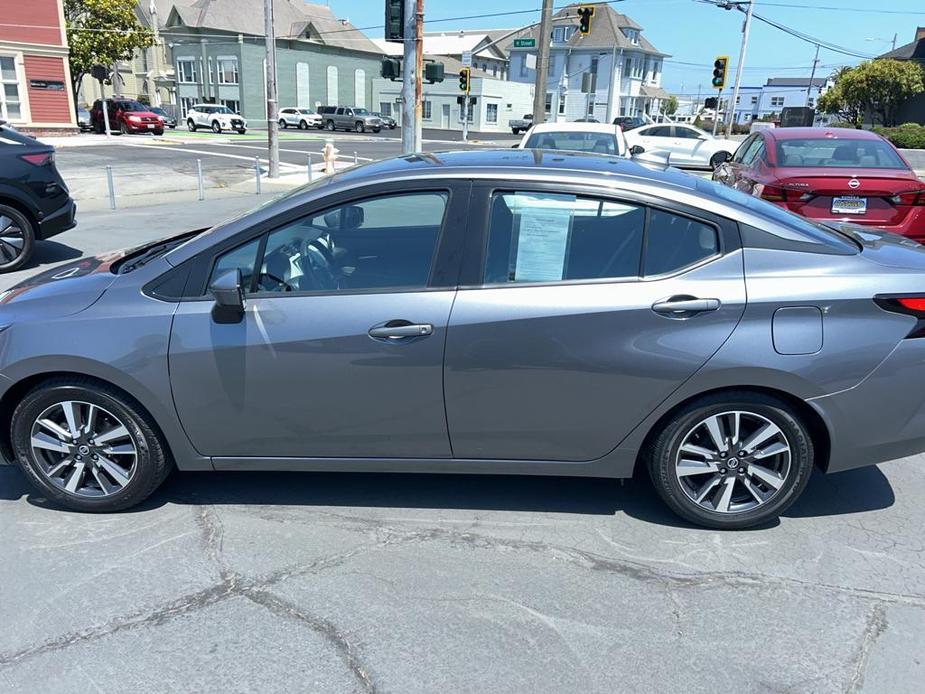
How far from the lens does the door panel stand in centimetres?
315

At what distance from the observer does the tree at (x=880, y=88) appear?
1789 inches

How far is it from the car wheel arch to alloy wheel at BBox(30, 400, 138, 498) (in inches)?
93.5

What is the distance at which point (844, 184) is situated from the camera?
6930 mm

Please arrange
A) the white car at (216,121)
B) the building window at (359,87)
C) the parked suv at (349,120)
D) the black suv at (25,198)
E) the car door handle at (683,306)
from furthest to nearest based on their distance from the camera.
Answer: the building window at (359,87) < the parked suv at (349,120) < the white car at (216,121) < the black suv at (25,198) < the car door handle at (683,306)

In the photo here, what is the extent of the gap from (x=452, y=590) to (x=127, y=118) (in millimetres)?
40470

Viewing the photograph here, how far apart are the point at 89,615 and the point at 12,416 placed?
1.15 metres

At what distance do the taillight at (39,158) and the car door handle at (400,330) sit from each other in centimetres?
731

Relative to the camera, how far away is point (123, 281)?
3.36m

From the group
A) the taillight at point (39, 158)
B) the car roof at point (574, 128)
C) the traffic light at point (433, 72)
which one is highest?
the traffic light at point (433, 72)

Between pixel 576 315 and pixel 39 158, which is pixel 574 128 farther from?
pixel 576 315

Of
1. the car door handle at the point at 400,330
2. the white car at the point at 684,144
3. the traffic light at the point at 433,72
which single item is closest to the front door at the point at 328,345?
the car door handle at the point at 400,330

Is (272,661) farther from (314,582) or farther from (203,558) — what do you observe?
(203,558)

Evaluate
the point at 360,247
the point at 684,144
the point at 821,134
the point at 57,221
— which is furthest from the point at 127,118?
the point at 360,247

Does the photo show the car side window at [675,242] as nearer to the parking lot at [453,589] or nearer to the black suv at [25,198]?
the parking lot at [453,589]
